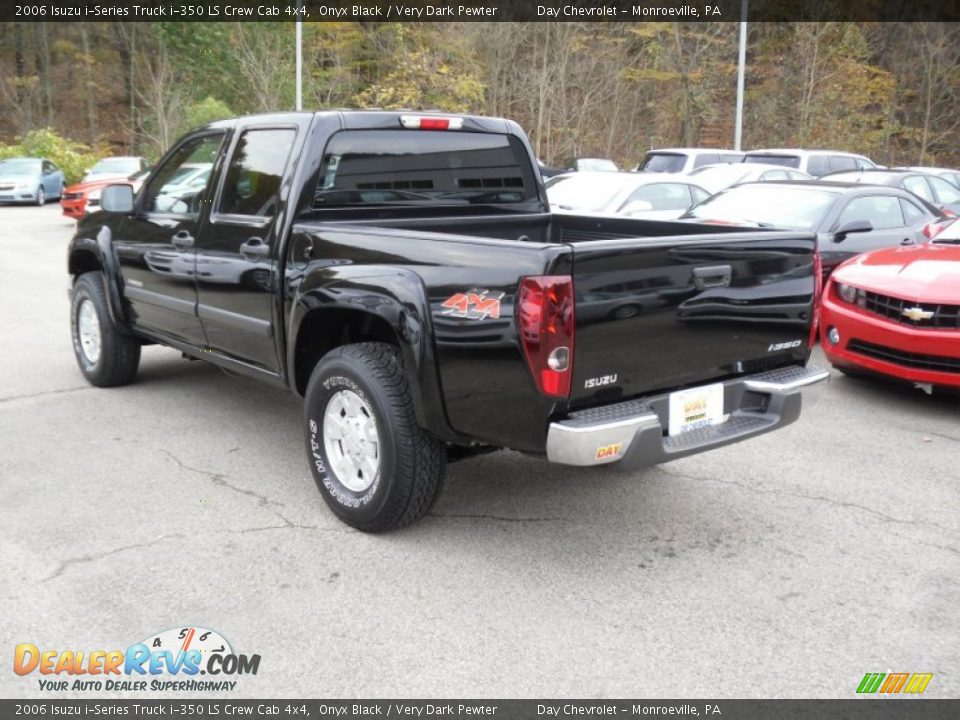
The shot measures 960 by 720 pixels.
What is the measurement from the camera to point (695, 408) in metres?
3.92

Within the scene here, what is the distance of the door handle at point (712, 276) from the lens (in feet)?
12.5

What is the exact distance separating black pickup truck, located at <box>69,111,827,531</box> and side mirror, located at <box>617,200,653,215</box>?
6.73m

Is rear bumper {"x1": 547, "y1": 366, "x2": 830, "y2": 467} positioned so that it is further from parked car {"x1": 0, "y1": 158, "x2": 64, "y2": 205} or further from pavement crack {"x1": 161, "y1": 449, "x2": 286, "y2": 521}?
parked car {"x1": 0, "y1": 158, "x2": 64, "y2": 205}

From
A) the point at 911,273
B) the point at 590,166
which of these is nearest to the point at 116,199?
the point at 911,273

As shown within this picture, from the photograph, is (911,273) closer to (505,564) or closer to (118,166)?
(505,564)

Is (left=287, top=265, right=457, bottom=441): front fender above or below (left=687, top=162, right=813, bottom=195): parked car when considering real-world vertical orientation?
→ below

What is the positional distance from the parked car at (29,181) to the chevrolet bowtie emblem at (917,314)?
27085 millimetres

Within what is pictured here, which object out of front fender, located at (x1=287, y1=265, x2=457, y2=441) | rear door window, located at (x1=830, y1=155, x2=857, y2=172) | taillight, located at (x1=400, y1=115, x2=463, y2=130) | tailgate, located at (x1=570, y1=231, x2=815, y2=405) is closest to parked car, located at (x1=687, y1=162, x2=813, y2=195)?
rear door window, located at (x1=830, y1=155, x2=857, y2=172)

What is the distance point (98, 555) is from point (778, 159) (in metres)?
19.5

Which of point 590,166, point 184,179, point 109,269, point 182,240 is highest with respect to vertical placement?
point 590,166

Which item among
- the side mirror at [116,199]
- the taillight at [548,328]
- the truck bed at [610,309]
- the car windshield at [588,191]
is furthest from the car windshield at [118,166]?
the taillight at [548,328]

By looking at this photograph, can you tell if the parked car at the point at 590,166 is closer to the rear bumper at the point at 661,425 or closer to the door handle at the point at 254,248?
the door handle at the point at 254,248

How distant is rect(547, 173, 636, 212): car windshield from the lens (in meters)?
12.5

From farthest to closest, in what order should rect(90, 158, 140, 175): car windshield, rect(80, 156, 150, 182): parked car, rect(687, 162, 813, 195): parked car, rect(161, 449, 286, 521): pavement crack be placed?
rect(90, 158, 140, 175): car windshield < rect(80, 156, 150, 182): parked car < rect(687, 162, 813, 195): parked car < rect(161, 449, 286, 521): pavement crack
